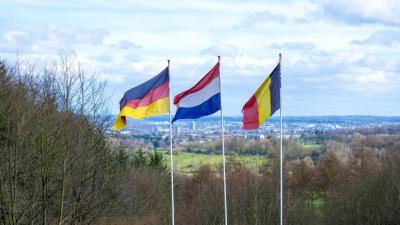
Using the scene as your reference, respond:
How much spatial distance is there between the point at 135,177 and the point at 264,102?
97.9ft

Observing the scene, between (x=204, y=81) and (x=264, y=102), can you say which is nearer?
(x=264, y=102)

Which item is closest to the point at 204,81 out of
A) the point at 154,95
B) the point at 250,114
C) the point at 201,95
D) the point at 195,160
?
the point at 201,95

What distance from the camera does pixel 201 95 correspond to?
16.1 meters

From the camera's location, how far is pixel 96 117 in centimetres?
2202

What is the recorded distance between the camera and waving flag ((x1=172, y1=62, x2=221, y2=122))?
16.1 metres

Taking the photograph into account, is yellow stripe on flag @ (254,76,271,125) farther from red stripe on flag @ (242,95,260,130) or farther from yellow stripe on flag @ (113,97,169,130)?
yellow stripe on flag @ (113,97,169,130)

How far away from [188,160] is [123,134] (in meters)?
34.4

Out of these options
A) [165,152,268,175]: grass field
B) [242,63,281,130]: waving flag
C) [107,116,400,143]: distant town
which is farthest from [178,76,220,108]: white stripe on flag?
[165,152,268,175]: grass field

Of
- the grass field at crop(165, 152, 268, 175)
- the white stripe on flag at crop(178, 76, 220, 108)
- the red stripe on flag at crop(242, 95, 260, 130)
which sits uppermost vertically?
the white stripe on flag at crop(178, 76, 220, 108)

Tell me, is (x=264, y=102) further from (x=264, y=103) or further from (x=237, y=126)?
(x=237, y=126)

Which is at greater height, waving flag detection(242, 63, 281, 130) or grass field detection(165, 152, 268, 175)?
waving flag detection(242, 63, 281, 130)

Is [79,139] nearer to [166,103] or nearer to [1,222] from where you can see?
[1,222]

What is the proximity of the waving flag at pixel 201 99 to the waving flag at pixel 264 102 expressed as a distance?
982mm

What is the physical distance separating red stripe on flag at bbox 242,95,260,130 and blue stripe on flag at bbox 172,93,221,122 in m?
0.83
